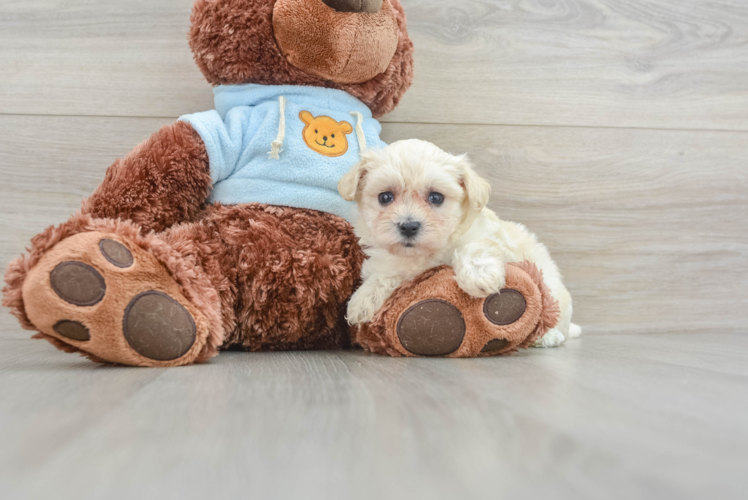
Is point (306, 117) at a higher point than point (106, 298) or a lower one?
higher

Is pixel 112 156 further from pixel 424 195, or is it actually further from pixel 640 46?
pixel 640 46

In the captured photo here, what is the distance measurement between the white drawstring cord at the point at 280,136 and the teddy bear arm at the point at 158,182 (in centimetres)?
14

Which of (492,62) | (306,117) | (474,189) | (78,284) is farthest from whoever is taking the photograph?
(492,62)

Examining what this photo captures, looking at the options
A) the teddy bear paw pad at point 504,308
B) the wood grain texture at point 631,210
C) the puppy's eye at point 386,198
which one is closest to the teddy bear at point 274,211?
the teddy bear paw pad at point 504,308

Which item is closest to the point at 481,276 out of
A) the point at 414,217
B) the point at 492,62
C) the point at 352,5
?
the point at 414,217

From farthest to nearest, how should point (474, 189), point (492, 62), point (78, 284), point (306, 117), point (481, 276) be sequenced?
point (492, 62), point (306, 117), point (474, 189), point (481, 276), point (78, 284)

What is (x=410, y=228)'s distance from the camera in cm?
103

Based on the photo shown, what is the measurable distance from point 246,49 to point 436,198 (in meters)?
0.52

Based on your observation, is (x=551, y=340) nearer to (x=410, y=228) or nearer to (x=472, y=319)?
(x=472, y=319)

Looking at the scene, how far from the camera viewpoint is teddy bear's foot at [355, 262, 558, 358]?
97 centimetres

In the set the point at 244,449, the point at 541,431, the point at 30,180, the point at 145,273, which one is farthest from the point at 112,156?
the point at 541,431

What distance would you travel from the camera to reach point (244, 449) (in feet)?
1.50

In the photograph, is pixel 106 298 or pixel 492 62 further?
pixel 492 62

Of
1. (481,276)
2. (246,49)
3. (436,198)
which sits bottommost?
(481,276)
